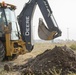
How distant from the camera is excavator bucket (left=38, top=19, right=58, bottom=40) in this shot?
44.9ft

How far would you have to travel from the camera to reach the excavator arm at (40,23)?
45.3 feet

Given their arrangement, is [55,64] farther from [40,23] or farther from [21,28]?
[21,28]

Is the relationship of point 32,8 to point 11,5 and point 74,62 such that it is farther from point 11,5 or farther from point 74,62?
point 74,62

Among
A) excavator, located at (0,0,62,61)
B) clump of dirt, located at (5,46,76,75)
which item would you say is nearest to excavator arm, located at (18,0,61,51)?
excavator, located at (0,0,62,61)

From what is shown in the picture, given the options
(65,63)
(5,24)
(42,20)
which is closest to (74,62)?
(65,63)

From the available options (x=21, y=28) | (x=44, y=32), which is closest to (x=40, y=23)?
(x=44, y=32)

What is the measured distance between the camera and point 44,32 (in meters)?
14.0

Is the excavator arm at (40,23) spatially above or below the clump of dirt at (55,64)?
above

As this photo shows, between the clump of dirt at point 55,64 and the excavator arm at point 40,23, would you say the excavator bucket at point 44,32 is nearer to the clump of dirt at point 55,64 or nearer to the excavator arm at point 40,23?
the excavator arm at point 40,23

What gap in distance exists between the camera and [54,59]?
11.5 meters

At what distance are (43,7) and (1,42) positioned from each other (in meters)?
2.69

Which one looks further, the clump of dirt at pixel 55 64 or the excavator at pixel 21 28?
the excavator at pixel 21 28

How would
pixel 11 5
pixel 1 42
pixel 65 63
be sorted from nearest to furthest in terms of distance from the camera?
pixel 65 63
pixel 1 42
pixel 11 5

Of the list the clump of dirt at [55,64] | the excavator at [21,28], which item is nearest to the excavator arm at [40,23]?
the excavator at [21,28]
